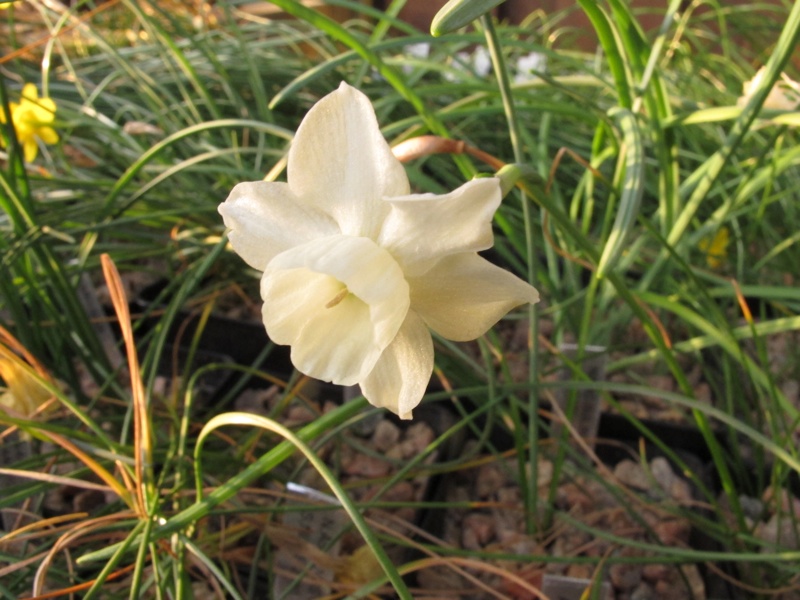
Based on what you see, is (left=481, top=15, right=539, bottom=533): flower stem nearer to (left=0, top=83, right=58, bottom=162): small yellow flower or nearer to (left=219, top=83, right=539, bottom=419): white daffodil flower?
(left=219, top=83, right=539, bottom=419): white daffodil flower

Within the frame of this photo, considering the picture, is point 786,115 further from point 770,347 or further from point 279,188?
point 770,347

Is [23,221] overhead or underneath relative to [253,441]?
overhead

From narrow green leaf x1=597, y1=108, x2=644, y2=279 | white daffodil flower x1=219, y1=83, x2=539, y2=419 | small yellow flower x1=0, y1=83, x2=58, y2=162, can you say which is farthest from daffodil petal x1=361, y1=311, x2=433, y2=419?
small yellow flower x1=0, y1=83, x2=58, y2=162

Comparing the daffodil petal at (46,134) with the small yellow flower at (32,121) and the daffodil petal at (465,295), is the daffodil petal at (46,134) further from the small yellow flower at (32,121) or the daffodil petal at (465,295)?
the daffodil petal at (465,295)

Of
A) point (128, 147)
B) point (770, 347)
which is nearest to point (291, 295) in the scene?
point (128, 147)

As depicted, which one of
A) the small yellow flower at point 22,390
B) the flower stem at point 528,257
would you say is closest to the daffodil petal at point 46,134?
the small yellow flower at point 22,390

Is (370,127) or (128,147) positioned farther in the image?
(128,147)

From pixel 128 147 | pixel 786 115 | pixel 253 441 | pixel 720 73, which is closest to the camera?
pixel 786 115
